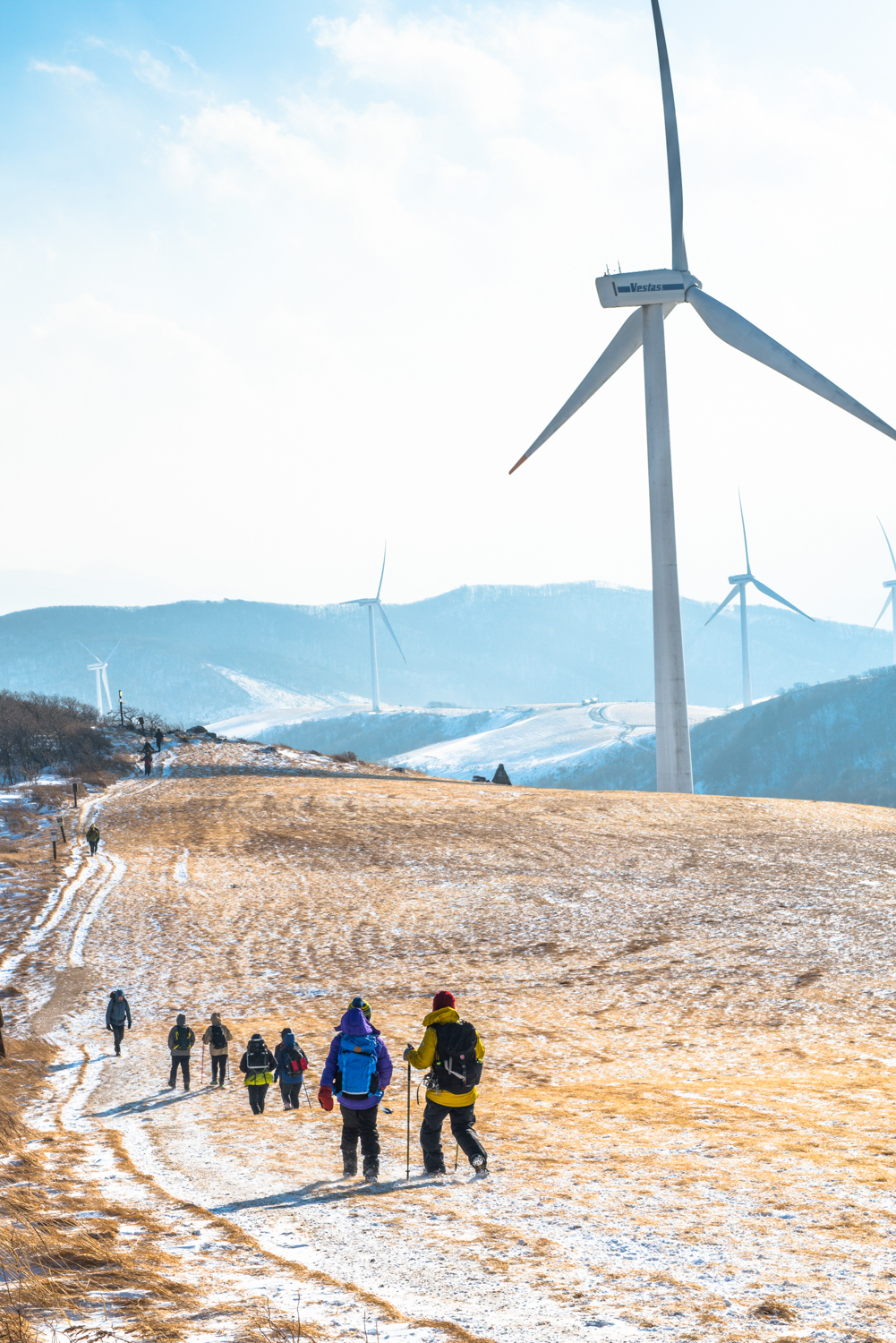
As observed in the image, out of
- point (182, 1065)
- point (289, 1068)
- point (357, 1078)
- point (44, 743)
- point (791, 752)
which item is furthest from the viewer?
point (791, 752)

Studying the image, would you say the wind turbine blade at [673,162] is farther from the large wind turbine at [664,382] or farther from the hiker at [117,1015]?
the hiker at [117,1015]

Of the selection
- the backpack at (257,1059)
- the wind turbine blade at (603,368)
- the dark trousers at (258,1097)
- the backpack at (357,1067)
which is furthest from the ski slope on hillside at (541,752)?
the backpack at (357,1067)

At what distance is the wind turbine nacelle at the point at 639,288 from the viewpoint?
175 feet

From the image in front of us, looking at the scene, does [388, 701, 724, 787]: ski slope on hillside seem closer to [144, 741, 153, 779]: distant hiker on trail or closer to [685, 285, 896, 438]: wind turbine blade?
[144, 741, 153, 779]: distant hiker on trail

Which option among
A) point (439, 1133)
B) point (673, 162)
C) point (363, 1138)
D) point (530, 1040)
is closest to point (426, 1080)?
point (439, 1133)

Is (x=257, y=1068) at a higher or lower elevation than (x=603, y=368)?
lower

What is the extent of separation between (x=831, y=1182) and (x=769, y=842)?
99.6ft

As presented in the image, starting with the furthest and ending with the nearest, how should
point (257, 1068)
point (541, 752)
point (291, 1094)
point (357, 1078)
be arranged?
point (541, 752), point (291, 1094), point (257, 1068), point (357, 1078)

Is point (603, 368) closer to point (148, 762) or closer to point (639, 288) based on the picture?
point (639, 288)

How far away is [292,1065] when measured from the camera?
47.8ft

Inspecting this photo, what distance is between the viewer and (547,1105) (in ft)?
47.4

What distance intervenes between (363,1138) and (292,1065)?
4426 mm

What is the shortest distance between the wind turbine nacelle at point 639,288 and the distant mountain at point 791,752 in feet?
320

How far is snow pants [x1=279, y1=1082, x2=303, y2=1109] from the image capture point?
14992 millimetres
